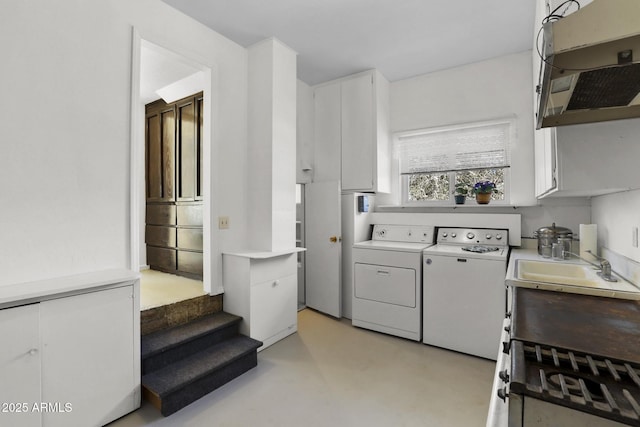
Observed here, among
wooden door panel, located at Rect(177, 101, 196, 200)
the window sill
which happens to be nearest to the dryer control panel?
the window sill

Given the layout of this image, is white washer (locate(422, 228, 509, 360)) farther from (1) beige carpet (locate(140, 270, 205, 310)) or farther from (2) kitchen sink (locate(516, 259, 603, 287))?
(1) beige carpet (locate(140, 270, 205, 310))

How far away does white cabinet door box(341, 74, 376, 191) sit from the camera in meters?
3.61

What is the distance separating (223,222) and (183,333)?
1.00 meters

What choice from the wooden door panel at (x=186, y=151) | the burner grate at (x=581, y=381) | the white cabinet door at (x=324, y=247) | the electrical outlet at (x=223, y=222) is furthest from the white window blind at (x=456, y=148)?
the burner grate at (x=581, y=381)

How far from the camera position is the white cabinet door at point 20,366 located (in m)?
1.47

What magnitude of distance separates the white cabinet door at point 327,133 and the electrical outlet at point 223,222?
4.91 feet

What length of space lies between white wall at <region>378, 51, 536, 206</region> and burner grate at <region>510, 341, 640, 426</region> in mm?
2702

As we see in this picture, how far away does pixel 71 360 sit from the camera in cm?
169

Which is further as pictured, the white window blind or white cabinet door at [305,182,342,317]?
white cabinet door at [305,182,342,317]

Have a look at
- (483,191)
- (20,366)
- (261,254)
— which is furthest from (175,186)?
(483,191)

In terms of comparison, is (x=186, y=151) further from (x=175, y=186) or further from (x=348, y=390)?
(x=348, y=390)

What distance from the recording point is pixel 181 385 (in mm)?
1959

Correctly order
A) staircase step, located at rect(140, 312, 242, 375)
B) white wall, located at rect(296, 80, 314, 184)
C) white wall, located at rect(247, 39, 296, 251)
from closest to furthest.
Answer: staircase step, located at rect(140, 312, 242, 375) → white wall, located at rect(247, 39, 296, 251) → white wall, located at rect(296, 80, 314, 184)


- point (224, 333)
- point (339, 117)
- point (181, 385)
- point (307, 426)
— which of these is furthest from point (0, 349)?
point (339, 117)
